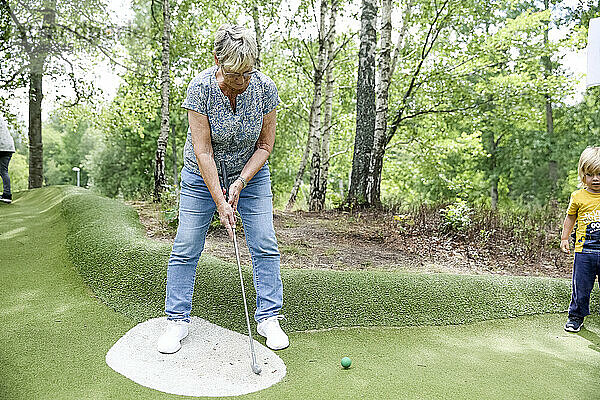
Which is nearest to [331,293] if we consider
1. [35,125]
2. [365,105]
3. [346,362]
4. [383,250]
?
[346,362]

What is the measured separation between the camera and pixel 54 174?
3962 centimetres

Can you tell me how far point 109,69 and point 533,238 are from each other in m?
9.59

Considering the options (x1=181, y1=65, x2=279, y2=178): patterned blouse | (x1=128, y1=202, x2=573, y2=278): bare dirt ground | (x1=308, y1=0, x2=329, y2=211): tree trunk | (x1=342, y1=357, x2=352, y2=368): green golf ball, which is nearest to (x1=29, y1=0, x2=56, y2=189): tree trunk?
(x1=308, y1=0, x2=329, y2=211): tree trunk

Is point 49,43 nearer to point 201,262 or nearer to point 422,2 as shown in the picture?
point 422,2

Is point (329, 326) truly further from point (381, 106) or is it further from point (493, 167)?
point (493, 167)

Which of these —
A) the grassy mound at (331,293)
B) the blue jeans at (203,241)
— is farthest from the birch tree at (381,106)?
the blue jeans at (203,241)

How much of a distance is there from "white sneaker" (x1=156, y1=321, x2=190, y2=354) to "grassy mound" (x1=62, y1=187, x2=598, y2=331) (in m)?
0.39

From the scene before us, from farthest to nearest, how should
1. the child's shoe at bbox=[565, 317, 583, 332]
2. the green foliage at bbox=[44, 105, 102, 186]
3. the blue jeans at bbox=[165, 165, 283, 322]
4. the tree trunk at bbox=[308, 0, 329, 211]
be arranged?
the green foliage at bbox=[44, 105, 102, 186] → the tree trunk at bbox=[308, 0, 329, 211] → the child's shoe at bbox=[565, 317, 583, 332] → the blue jeans at bbox=[165, 165, 283, 322]

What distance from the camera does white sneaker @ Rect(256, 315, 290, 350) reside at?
259 centimetres

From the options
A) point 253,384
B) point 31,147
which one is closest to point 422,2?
point 253,384

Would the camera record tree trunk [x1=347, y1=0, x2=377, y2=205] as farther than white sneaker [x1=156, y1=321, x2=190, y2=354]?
Yes

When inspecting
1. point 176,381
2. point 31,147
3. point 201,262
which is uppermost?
point 31,147

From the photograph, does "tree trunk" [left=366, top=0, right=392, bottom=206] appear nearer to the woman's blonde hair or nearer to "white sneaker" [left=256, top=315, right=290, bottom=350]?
"white sneaker" [left=256, top=315, right=290, bottom=350]

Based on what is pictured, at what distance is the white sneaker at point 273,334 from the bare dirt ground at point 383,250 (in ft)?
3.96
